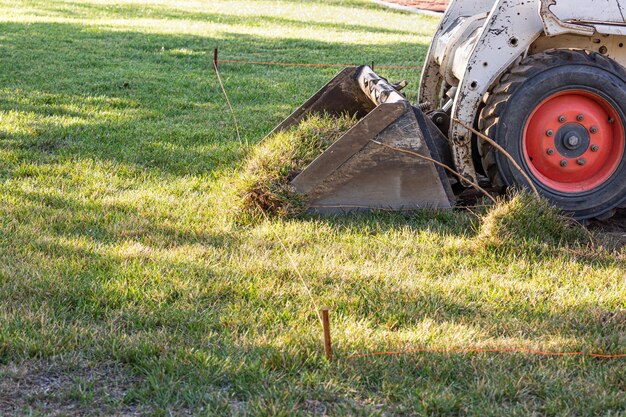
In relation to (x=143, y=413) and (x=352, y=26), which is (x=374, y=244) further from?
(x=352, y=26)

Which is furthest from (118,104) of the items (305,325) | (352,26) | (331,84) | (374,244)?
(352,26)

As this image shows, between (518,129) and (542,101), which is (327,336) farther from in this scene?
(542,101)

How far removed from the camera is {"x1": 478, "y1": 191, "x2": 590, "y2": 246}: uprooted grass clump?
4.59m

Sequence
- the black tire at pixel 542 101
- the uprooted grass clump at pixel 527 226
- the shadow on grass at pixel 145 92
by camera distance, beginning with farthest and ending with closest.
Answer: the shadow on grass at pixel 145 92 → the black tire at pixel 542 101 → the uprooted grass clump at pixel 527 226

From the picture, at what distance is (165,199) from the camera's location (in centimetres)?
545

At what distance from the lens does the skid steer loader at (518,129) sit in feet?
16.4

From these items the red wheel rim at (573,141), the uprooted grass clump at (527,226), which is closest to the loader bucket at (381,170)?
the uprooted grass clump at (527,226)

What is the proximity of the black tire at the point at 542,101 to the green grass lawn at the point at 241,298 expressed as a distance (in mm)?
381

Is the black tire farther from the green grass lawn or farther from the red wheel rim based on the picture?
the green grass lawn

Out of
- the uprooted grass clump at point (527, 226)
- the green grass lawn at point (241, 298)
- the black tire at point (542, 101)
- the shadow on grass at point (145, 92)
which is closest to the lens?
the green grass lawn at point (241, 298)

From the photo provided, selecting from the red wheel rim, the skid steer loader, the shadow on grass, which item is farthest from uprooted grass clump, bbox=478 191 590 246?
the shadow on grass

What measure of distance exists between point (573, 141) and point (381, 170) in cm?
113

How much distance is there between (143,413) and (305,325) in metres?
0.88

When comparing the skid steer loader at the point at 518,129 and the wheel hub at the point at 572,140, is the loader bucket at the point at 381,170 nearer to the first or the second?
the skid steer loader at the point at 518,129
